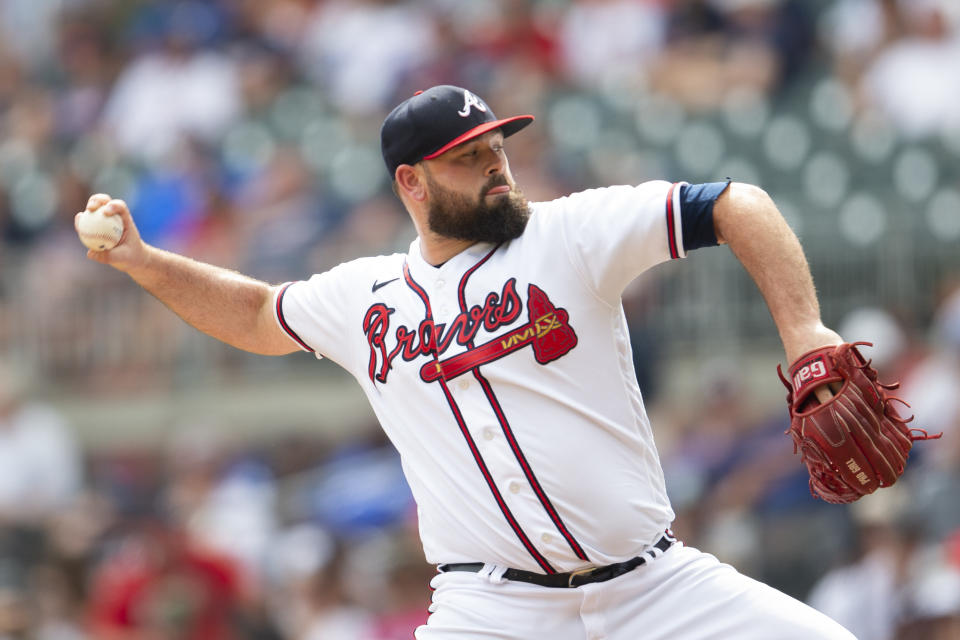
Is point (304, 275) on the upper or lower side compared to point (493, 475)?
upper

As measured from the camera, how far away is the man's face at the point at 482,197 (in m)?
A: 3.72

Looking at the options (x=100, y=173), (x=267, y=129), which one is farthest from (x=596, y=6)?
(x=100, y=173)

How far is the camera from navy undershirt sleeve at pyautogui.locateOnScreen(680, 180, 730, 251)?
3385 mm

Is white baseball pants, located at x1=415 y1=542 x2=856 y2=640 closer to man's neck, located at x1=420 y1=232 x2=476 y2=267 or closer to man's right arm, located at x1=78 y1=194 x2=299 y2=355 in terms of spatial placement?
man's neck, located at x1=420 y1=232 x2=476 y2=267

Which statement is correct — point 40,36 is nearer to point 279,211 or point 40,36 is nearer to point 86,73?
point 86,73

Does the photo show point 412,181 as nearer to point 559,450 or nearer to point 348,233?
point 559,450

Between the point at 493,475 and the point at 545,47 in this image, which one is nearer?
the point at 493,475

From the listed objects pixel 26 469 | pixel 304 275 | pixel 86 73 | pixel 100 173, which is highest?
pixel 86 73

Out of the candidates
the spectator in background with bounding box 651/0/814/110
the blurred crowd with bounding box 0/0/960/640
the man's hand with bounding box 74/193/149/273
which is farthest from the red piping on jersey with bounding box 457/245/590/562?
the spectator in background with bounding box 651/0/814/110

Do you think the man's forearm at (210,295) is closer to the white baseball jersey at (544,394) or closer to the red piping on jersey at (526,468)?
the white baseball jersey at (544,394)

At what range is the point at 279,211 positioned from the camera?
Result: 34.8 feet

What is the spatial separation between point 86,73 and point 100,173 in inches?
104

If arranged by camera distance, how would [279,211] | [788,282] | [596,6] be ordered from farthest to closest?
[596,6] → [279,211] → [788,282]

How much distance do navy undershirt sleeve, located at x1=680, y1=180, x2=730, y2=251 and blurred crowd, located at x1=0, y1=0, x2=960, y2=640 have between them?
8.98 ft
